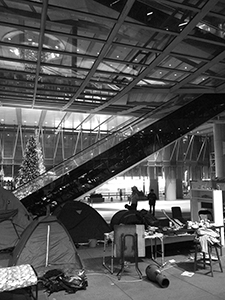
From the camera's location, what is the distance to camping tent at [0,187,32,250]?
7.84 metres

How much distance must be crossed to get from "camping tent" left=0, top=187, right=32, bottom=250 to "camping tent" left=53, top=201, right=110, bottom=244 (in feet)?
4.30

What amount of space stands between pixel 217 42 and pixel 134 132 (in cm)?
732

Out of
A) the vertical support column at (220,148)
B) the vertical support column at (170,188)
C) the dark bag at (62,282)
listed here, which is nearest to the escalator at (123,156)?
the dark bag at (62,282)

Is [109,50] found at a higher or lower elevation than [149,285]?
higher

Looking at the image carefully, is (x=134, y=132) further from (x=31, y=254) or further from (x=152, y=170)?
(x=152, y=170)

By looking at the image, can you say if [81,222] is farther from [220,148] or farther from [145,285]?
[220,148]

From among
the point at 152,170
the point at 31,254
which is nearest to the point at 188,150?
the point at 152,170

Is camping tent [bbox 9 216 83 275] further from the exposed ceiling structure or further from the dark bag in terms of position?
the exposed ceiling structure

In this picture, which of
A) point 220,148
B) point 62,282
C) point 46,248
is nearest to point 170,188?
point 220,148

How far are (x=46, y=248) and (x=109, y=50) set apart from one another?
7.93 metres

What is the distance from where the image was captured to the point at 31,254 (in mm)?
5965

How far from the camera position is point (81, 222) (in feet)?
31.0

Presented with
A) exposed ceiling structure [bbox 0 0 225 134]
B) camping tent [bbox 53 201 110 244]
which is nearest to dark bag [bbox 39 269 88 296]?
camping tent [bbox 53 201 110 244]

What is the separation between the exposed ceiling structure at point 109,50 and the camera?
26.7 ft
